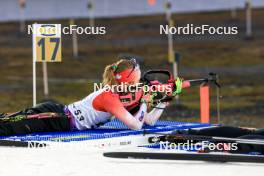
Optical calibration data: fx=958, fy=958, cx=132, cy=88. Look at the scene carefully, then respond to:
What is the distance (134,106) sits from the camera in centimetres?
1065

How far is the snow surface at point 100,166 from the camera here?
7723 millimetres

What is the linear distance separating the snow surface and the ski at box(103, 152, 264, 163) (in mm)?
63

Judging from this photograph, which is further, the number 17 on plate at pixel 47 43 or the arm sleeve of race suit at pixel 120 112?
the number 17 on plate at pixel 47 43

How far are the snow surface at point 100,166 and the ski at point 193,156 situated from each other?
0.06 metres

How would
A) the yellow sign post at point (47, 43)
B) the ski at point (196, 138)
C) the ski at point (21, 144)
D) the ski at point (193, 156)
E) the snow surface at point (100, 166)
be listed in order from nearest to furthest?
the snow surface at point (100, 166), the ski at point (193, 156), the ski at point (196, 138), the ski at point (21, 144), the yellow sign post at point (47, 43)

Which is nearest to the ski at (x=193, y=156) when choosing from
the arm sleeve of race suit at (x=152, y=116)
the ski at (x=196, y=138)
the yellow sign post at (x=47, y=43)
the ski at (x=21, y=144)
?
the ski at (x=196, y=138)

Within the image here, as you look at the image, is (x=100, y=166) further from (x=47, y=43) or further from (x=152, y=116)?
(x=47, y=43)

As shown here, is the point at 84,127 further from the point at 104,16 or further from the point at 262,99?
the point at 104,16

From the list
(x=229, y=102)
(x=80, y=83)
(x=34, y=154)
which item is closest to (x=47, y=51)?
(x=34, y=154)

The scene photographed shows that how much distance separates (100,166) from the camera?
26.6 feet

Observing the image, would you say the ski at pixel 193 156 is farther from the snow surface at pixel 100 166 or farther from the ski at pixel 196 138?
the ski at pixel 196 138

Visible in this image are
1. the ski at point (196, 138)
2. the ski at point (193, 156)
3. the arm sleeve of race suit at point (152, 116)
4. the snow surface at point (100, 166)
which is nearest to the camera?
the snow surface at point (100, 166)

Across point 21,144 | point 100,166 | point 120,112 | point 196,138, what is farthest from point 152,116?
point 100,166

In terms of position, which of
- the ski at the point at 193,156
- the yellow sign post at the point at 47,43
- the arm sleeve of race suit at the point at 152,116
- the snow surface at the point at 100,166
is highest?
the yellow sign post at the point at 47,43
